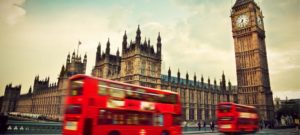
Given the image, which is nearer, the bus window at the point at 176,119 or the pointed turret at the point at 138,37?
the bus window at the point at 176,119

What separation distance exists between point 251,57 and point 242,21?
1175cm

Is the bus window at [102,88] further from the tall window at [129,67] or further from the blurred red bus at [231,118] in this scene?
the tall window at [129,67]

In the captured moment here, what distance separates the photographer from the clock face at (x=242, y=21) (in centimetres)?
7019

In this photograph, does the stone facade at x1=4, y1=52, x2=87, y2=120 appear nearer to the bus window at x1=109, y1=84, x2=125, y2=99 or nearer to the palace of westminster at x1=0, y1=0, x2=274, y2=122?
the palace of westminster at x1=0, y1=0, x2=274, y2=122

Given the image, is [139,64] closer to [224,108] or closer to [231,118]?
[224,108]

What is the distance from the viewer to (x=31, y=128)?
2088 centimetres

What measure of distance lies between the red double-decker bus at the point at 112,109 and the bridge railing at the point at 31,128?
894 centimetres

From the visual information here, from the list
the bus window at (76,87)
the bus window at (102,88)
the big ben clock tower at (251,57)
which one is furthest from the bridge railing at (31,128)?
the big ben clock tower at (251,57)

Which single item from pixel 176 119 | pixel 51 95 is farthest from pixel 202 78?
pixel 51 95

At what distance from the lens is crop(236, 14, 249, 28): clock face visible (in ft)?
230

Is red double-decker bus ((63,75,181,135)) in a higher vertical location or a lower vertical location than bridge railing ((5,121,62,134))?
higher

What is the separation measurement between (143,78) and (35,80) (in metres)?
82.4

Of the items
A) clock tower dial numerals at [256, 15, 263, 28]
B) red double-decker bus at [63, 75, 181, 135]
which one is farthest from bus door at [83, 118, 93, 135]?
clock tower dial numerals at [256, 15, 263, 28]

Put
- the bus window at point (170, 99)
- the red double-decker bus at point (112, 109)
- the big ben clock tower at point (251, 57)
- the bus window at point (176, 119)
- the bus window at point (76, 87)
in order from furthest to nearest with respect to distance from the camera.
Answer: the big ben clock tower at point (251, 57), the bus window at point (176, 119), the bus window at point (170, 99), the bus window at point (76, 87), the red double-decker bus at point (112, 109)
